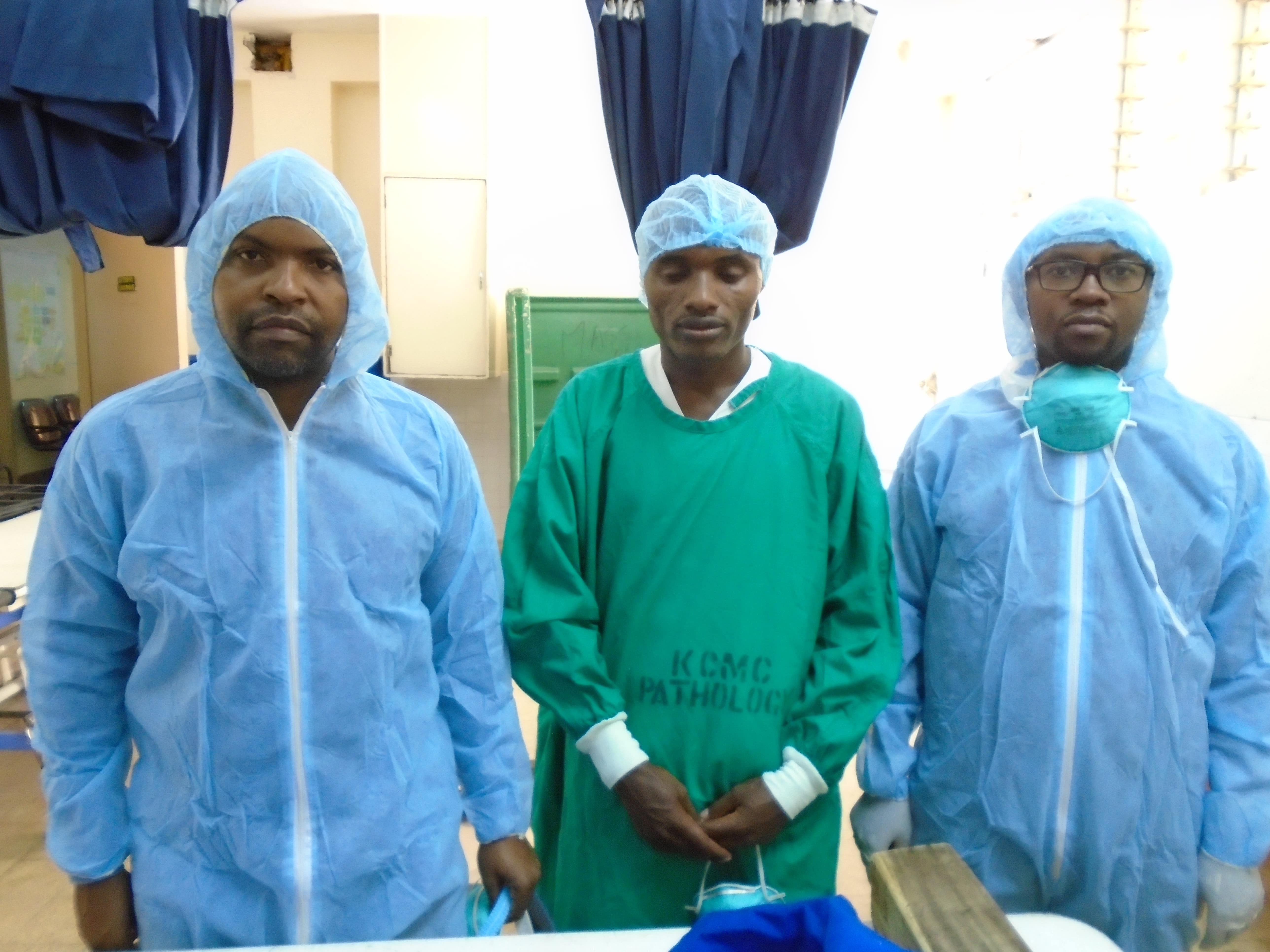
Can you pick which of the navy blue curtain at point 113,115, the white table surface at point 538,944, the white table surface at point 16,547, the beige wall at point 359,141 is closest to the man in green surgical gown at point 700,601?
the white table surface at point 538,944

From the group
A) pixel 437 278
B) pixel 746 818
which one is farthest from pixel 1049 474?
pixel 437 278

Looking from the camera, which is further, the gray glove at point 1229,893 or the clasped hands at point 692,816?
the gray glove at point 1229,893

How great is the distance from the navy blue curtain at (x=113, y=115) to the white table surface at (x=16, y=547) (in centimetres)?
88

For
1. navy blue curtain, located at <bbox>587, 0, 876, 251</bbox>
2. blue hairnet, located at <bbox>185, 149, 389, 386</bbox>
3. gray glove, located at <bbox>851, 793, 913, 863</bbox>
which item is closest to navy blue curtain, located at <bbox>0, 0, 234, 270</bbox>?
navy blue curtain, located at <bbox>587, 0, 876, 251</bbox>

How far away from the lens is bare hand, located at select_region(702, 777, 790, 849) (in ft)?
3.50

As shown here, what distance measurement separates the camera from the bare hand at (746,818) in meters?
1.07

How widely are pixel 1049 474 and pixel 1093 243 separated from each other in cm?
35

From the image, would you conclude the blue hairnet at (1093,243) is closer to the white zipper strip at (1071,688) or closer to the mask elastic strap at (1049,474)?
the mask elastic strap at (1049,474)

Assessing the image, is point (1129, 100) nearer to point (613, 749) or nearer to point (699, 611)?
point (699, 611)

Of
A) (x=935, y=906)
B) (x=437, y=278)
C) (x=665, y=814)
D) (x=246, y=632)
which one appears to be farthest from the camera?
(x=437, y=278)

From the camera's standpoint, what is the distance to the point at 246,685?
93cm

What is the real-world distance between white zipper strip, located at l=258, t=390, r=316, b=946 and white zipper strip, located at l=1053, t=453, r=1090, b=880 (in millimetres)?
1011

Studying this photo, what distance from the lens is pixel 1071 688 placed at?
1.18 metres

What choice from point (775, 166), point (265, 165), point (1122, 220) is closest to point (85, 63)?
point (265, 165)
